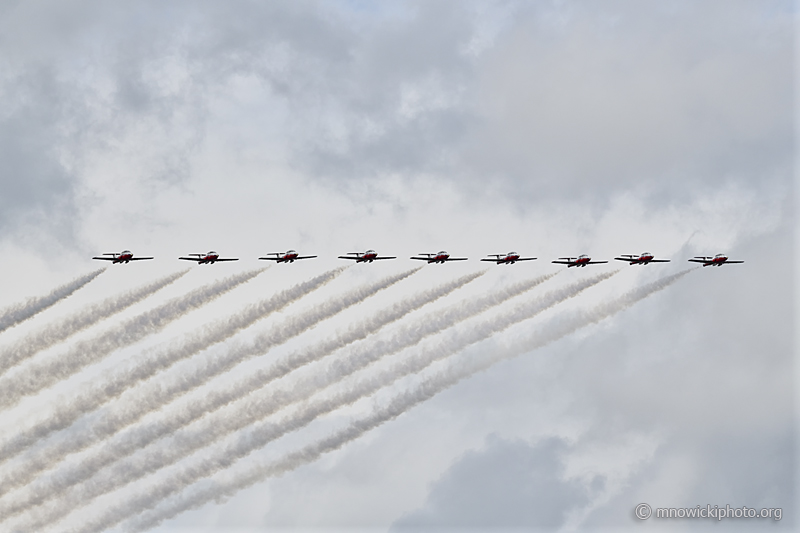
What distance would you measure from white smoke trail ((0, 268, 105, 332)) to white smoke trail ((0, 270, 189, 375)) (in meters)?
2.26

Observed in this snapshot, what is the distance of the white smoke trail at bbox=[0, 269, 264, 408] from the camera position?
164 meters

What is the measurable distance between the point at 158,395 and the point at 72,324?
12280 millimetres

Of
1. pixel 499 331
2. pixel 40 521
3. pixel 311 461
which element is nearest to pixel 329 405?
pixel 311 461

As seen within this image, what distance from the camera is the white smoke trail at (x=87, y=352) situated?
16400cm

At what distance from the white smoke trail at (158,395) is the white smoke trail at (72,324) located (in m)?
9.71

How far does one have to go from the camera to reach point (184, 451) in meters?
163

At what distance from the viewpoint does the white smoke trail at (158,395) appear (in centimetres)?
16225

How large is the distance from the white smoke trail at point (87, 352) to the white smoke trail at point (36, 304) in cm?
509

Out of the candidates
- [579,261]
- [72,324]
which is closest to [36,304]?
[72,324]

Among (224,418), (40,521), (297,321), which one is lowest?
(40,521)

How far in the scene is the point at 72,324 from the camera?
16650 centimetres

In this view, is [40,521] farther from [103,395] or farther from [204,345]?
[204,345]

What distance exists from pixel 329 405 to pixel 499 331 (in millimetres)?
20193

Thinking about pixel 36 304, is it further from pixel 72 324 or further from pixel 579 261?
pixel 579 261
